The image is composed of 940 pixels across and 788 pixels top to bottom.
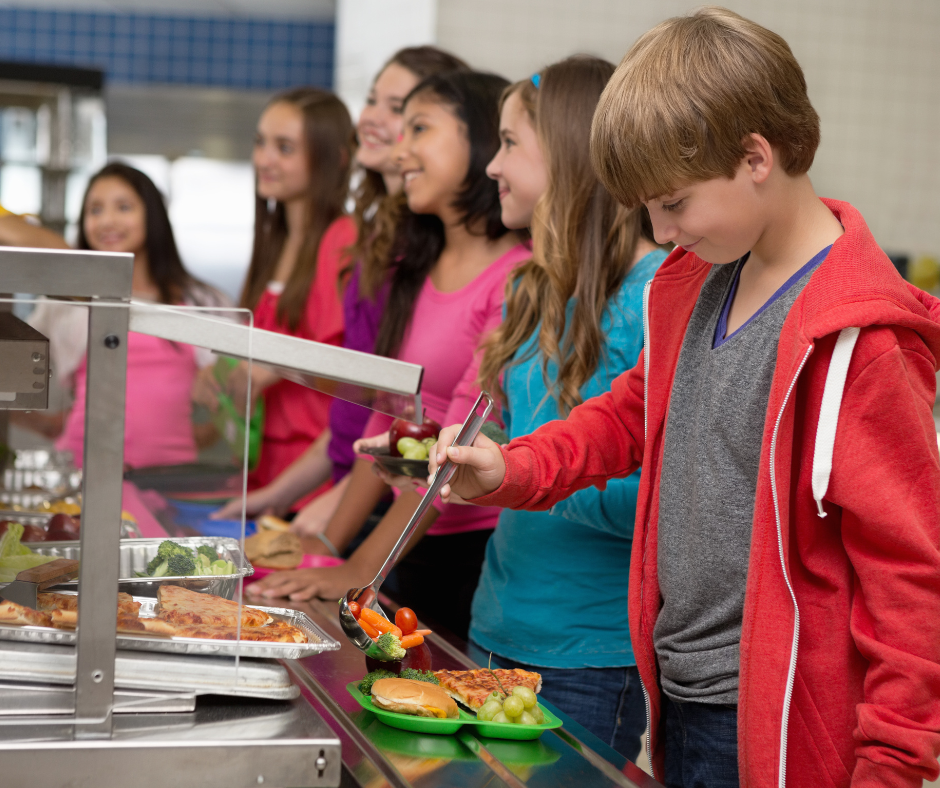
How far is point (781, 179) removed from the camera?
1017mm

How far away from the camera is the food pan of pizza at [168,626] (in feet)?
2.95

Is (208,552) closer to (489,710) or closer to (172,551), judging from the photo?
(172,551)

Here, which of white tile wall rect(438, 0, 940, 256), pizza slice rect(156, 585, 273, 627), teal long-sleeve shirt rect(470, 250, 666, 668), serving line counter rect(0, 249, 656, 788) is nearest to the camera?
serving line counter rect(0, 249, 656, 788)

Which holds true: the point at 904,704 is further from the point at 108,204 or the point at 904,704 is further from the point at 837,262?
the point at 108,204

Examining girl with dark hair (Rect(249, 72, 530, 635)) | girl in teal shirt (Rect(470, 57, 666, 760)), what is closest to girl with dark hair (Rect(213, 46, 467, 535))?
girl with dark hair (Rect(249, 72, 530, 635))

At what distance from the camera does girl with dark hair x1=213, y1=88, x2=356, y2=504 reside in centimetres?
256

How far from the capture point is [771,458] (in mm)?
958

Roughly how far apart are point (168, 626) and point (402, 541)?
0.30m

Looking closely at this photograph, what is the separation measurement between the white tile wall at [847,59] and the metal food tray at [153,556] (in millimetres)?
2629

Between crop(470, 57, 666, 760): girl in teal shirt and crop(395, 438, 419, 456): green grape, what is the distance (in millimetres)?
259

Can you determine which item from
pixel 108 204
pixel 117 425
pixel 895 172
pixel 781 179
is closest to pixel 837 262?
pixel 781 179

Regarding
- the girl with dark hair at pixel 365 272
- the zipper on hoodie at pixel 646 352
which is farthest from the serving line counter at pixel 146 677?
the girl with dark hair at pixel 365 272

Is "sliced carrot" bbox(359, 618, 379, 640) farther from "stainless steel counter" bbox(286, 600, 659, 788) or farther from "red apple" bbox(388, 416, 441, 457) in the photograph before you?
"red apple" bbox(388, 416, 441, 457)

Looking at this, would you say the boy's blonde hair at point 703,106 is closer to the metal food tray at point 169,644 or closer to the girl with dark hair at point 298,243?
the metal food tray at point 169,644
